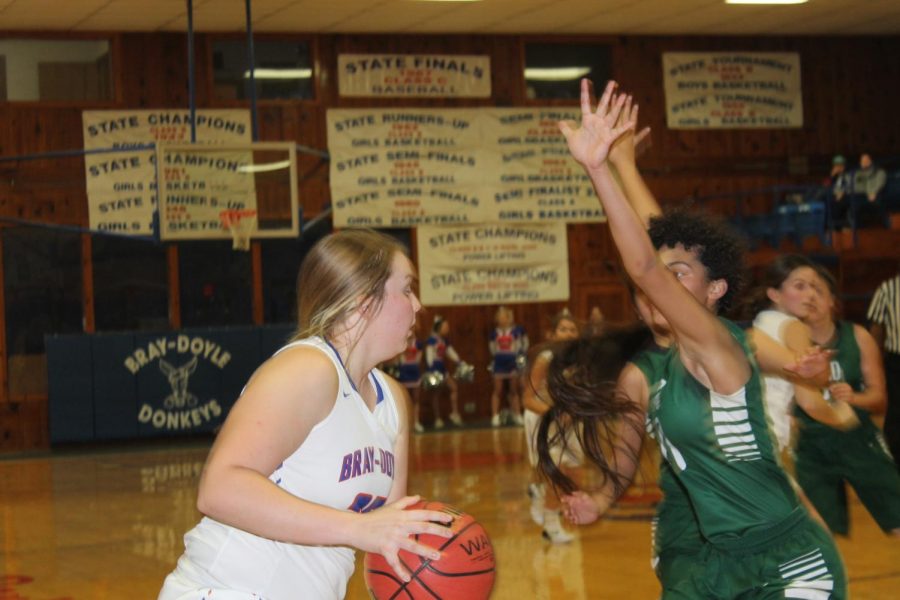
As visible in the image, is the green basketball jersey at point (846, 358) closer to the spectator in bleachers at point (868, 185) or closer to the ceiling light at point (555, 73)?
the spectator in bleachers at point (868, 185)

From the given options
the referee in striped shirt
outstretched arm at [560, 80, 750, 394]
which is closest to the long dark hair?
outstretched arm at [560, 80, 750, 394]

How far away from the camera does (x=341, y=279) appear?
2.49 m

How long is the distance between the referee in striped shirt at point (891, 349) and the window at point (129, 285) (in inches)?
393

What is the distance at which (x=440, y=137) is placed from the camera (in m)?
17.0

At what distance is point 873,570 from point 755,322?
2.46 meters

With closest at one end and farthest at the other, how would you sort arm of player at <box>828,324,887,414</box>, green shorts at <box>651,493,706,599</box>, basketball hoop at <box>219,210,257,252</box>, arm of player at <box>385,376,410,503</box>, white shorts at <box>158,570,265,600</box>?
1. white shorts at <box>158,570,265,600</box>
2. arm of player at <box>385,376,410,503</box>
3. green shorts at <box>651,493,706,599</box>
4. arm of player at <box>828,324,887,414</box>
5. basketball hoop at <box>219,210,257,252</box>

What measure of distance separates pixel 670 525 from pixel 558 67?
14808mm

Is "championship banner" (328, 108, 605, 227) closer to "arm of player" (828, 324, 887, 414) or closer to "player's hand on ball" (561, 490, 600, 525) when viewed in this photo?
"arm of player" (828, 324, 887, 414)

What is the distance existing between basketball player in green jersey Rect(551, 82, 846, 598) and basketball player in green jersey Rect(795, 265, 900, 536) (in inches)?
86.7

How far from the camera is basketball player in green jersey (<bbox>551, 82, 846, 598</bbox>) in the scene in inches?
111

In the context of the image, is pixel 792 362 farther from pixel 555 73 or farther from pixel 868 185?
pixel 555 73

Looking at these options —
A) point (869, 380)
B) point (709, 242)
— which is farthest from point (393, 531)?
point (869, 380)

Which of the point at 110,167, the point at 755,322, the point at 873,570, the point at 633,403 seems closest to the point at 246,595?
the point at 633,403

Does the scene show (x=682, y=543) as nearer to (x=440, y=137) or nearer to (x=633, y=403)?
(x=633, y=403)
